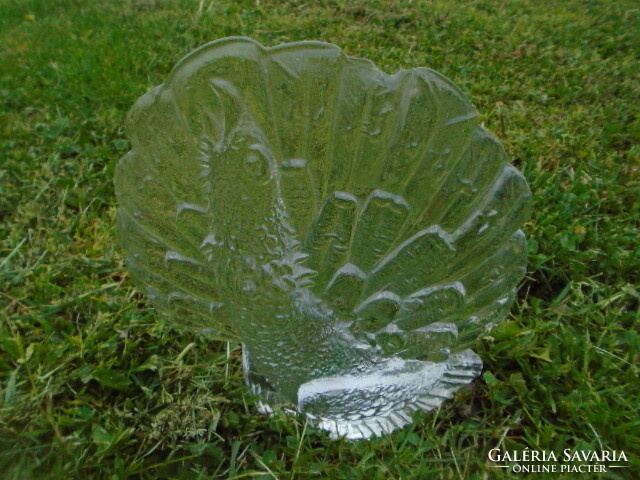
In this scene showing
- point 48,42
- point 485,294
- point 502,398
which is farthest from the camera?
point 48,42

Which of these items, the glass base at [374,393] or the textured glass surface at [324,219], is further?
the glass base at [374,393]

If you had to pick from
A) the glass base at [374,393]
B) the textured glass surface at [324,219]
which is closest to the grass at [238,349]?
the glass base at [374,393]

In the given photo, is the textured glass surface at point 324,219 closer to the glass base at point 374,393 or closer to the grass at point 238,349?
the glass base at point 374,393

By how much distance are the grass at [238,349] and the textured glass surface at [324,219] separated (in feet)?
0.71

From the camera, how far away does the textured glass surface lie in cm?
79

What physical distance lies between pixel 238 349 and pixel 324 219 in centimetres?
77

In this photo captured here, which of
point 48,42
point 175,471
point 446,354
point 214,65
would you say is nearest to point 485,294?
point 446,354

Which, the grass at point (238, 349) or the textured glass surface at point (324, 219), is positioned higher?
the textured glass surface at point (324, 219)

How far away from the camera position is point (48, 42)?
11.4ft

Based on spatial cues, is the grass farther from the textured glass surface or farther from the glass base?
the textured glass surface

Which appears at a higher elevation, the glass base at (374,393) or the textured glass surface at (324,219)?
the textured glass surface at (324,219)

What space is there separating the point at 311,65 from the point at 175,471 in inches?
42.3

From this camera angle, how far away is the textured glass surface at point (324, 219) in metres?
0.79

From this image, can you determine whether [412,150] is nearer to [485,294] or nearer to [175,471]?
[485,294]
